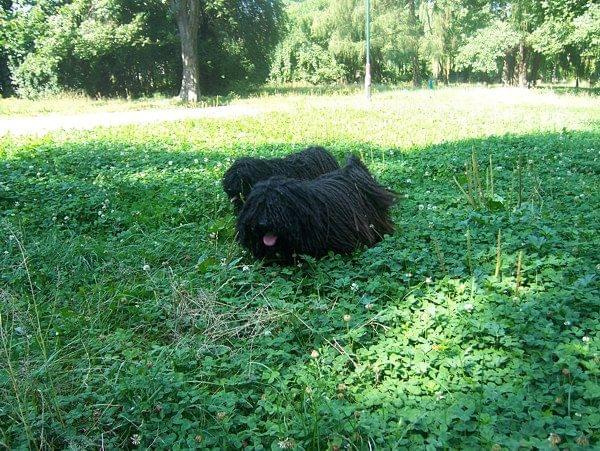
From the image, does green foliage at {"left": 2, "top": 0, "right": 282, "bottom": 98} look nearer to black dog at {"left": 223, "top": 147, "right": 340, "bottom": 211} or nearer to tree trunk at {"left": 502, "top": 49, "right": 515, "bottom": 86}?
tree trunk at {"left": 502, "top": 49, "right": 515, "bottom": 86}

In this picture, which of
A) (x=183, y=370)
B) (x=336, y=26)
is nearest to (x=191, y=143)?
(x=183, y=370)

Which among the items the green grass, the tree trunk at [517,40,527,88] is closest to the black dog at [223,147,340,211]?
the green grass

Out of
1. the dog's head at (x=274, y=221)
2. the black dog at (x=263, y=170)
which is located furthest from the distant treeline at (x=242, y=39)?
the dog's head at (x=274, y=221)

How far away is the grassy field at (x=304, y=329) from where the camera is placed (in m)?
2.49

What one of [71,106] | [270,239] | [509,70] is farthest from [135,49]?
[509,70]

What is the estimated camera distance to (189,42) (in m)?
26.0

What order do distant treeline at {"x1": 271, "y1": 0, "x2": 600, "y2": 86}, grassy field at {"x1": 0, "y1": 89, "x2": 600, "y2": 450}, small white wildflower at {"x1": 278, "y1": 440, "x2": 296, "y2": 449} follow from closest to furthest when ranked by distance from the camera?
small white wildflower at {"x1": 278, "y1": 440, "x2": 296, "y2": 449} → grassy field at {"x1": 0, "y1": 89, "x2": 600, "y2": 450} → distant treeline at {"x1": 271, "y1": 0, "x2": 600, "y2": 86}

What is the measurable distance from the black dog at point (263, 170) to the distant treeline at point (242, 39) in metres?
17.9

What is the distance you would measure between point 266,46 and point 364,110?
17.7 m

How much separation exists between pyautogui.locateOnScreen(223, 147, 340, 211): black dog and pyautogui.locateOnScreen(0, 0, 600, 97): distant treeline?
1786 cm

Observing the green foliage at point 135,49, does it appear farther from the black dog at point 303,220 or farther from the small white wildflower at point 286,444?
the small white wildflower at point 286,444

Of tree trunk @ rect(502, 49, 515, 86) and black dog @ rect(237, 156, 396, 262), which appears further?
tree trunk @ rect(502, 49, 515, 86)

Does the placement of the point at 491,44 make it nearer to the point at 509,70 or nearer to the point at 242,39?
the point at 509,70

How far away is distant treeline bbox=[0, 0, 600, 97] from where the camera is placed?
26.8m
